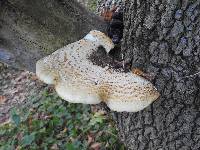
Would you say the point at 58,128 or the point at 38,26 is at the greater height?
the point at 38,26

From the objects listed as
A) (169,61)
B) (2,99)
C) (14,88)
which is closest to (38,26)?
(169,61)

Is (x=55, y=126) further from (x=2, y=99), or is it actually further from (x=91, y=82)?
(x=91, y=82)

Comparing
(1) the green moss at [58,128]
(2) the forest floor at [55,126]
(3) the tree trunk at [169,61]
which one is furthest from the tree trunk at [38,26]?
(1) the green moss at [58,128]

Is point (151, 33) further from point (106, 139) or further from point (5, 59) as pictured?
point (106, 139)

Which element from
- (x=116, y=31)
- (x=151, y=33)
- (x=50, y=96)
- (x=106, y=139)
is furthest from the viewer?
(x=50, y=96)

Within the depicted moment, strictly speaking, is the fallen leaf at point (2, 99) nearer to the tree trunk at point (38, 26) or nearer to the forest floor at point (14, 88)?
the forest floor at point (14, 88)

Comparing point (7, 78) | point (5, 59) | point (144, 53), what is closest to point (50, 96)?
point (7, 78)

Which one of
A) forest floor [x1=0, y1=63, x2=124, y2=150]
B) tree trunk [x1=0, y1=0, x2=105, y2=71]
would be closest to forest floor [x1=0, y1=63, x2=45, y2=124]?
forest floor [x1=0, y1=63, x2=124, y2=150]
